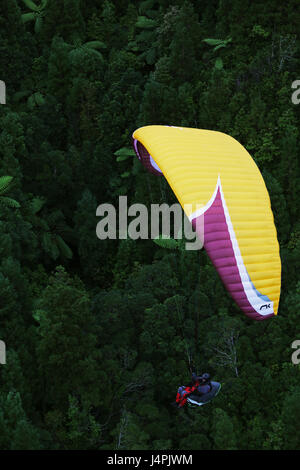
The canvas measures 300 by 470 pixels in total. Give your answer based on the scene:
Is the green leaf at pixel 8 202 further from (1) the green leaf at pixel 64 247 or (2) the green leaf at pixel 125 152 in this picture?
(2) the green leaf at pixel 125 152

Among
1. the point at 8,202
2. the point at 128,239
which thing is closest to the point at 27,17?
the point at 8,202

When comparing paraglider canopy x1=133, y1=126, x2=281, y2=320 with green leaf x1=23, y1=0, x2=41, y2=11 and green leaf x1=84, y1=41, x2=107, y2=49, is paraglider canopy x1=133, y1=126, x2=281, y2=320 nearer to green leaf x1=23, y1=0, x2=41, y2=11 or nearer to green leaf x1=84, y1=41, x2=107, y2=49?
green leaf x1=84, y1=41, x2=107, y2=49

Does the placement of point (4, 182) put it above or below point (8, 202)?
above

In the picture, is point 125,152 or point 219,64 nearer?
point 219,64

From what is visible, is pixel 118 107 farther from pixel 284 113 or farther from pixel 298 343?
pixel 298 343

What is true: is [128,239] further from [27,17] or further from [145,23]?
[27,17]

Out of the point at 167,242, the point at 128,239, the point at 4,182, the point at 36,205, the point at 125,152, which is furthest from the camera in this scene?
the point at 125,152

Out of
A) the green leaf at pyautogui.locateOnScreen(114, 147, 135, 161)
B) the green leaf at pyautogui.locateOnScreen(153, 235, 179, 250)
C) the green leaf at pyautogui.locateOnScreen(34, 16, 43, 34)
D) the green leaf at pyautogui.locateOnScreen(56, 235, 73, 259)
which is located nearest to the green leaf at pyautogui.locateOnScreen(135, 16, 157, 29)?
the green leaf at pyautogui.locateOnScreen(34, 16, 43, 34)

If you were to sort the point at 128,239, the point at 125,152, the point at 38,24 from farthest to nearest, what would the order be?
the point at 38,24
the point at 125,152
the point at 128,239

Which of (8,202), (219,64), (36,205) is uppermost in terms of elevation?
(219,64)

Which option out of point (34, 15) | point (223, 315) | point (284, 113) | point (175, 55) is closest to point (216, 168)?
point (223, 315)

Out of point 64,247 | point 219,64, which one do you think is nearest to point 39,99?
point 64,247
